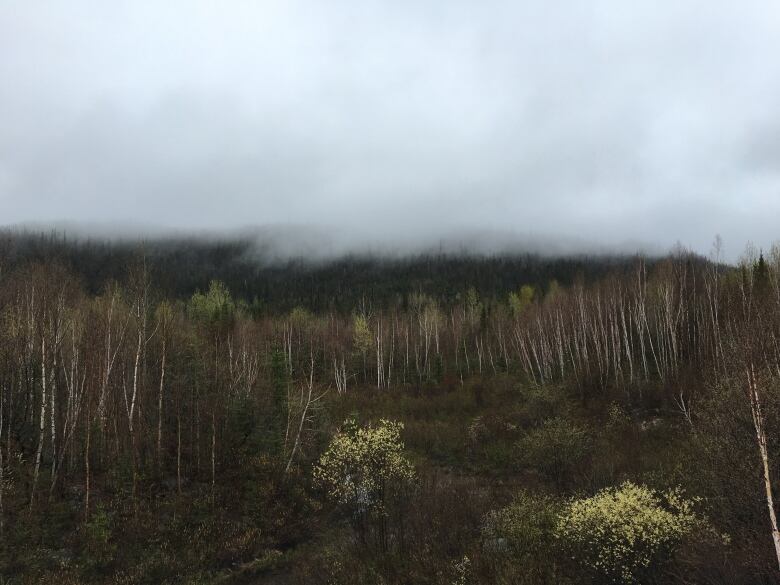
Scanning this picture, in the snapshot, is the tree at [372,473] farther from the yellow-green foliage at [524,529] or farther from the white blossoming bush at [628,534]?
the white blossoming bush at [628,534]

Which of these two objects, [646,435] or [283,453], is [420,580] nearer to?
[283,453]

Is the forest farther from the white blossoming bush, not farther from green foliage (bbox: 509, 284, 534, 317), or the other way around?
green foliage (bbox: 509, 284, 534, 317)

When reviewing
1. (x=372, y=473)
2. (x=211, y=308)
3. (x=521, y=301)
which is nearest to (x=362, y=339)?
(x=211, y=308)

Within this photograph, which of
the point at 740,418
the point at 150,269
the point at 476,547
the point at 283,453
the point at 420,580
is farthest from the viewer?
the point at 283,453

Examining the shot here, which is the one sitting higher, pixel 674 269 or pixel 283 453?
pixel 674 269

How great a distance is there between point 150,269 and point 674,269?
186 feet

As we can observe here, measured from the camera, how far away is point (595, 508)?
1316cm

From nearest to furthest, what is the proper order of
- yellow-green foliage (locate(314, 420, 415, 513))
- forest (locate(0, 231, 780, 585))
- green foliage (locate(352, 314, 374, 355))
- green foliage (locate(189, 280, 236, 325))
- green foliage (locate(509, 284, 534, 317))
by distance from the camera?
forest (locate(0, 231, 780, 585)) < yellow-green foliage (locate(314, 420, 415, 513)) < green foliage (locate(189, 280, 236, 325)) < green foliage (locate(352, 314, 374, 355)) < green foliage (locate(509, 284, 534, 317))

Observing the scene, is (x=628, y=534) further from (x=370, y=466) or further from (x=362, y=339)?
(x=362, y=339)

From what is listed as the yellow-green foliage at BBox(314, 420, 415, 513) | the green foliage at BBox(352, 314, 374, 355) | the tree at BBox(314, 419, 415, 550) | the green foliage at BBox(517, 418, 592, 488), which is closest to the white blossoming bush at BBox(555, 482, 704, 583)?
the tree at BBox(314, 419, 415, 550)

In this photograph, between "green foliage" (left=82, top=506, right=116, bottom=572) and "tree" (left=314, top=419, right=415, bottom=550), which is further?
"tree" (left=314, top=419, right=415, bottom=550)

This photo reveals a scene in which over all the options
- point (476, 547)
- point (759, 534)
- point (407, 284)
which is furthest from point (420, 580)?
point (407, 284)

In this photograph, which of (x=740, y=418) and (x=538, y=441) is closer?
(x=740, y=418)

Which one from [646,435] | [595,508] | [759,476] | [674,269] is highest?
[674,269]
